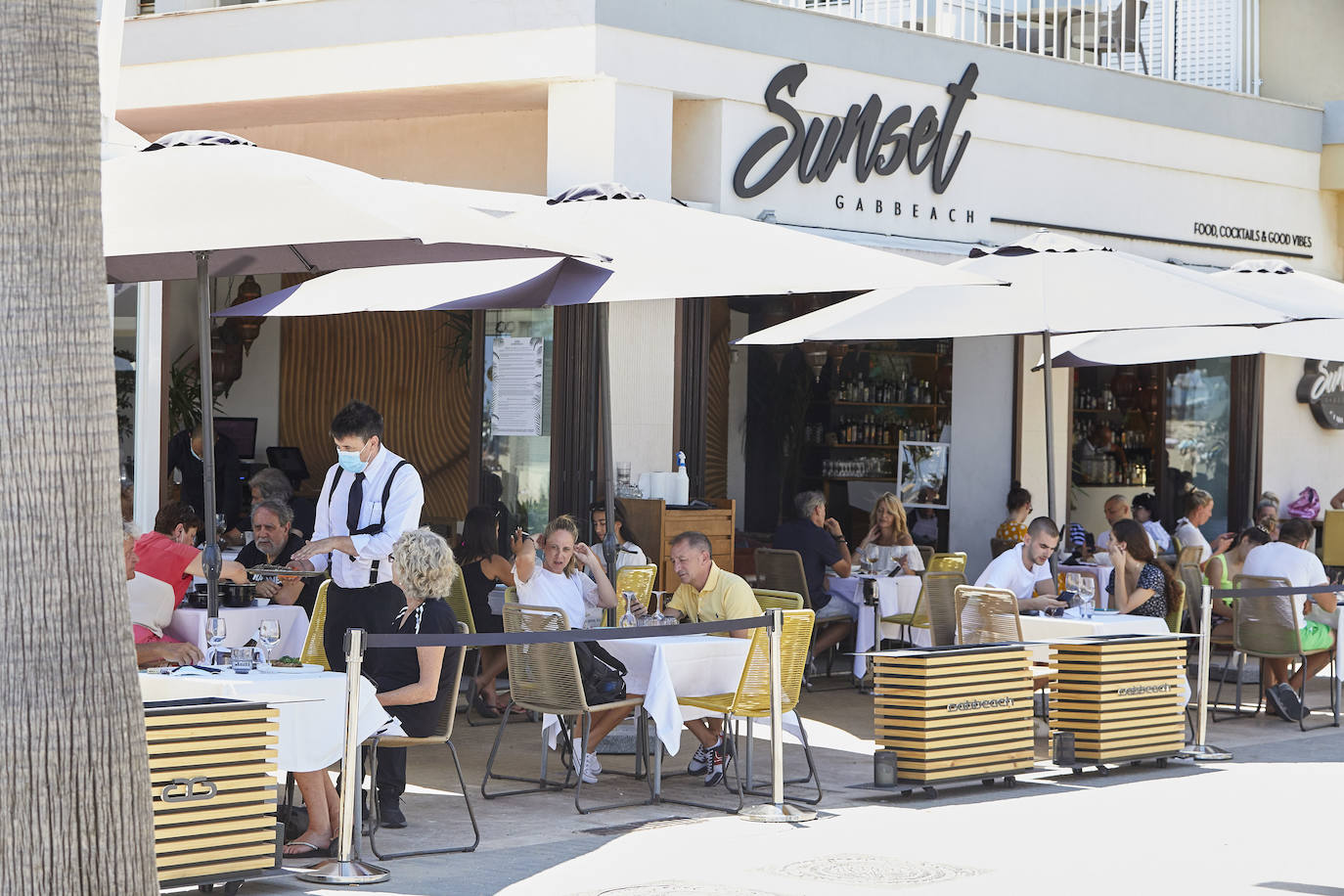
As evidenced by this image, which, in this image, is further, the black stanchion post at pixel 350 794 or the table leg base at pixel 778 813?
the table leg base at pixel 778 813

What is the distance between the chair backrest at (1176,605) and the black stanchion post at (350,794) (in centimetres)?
600

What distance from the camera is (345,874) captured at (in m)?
6.90

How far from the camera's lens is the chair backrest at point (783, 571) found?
13.1 meters

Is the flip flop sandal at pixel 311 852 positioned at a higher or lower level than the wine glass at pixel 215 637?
lower

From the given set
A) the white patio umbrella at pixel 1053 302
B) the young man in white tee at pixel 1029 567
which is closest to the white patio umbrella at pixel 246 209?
the white patio umbrella at pixel 1053 302

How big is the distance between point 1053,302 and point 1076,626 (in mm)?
1957

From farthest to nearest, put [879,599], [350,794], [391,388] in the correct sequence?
[391,388]
[879,599]
[350,794]

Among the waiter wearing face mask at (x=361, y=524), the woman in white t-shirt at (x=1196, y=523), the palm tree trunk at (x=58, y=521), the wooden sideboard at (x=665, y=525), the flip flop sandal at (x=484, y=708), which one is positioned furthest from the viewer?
the woman in white t-shirt at (x=1196, y=523)

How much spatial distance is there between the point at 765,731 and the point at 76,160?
24.4 feet

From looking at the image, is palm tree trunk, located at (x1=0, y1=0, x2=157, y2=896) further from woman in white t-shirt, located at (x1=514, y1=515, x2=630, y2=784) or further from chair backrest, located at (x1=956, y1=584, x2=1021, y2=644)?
chair backrest, located at (x1=956, y1=584, x2=1021, y2=644)

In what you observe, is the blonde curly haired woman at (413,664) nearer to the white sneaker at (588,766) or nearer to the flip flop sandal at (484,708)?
the white sneaker at (588,766)

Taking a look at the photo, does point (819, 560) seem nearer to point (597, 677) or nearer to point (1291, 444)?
point (597, 677)

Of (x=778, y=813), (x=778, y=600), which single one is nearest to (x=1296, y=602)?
(x=778, y=600)

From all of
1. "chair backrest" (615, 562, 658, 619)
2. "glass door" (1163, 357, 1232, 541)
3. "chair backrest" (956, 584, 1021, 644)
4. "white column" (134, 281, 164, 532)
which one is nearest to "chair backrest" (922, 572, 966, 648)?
"chair backrest" (956, 584, 1021, 644)
